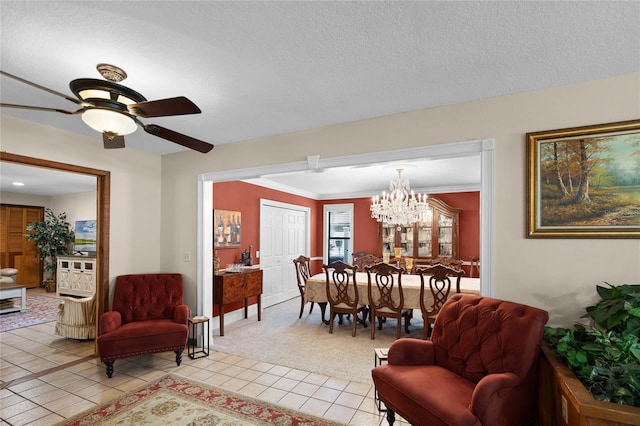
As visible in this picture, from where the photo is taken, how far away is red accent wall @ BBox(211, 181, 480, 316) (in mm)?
5273

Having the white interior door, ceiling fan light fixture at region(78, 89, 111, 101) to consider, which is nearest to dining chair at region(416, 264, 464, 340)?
the white interior door

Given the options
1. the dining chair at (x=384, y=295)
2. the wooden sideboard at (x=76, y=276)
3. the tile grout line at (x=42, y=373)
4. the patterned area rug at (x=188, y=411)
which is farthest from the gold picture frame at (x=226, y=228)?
the wooden sideboard at (x=76, y=276)

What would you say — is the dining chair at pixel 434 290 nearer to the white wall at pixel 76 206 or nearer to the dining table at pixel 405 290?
the dining table at pixel 405 290

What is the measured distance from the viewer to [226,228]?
5.17 meters

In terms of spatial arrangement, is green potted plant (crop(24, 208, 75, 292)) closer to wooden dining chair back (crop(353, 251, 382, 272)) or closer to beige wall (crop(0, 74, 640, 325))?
beige wall (crop(0, 74, 640, 325))

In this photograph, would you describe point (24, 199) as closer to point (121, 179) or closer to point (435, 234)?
point (121, 179)

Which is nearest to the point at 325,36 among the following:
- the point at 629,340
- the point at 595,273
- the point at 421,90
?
the point at 421,90

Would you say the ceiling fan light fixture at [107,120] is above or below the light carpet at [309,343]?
above

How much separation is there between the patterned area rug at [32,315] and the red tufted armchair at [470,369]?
225 inches

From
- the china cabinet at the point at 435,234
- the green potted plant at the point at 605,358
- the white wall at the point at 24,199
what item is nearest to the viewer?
the green potted plant at the point at 605,358

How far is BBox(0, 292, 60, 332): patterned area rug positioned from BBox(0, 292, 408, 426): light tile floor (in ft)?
4.05

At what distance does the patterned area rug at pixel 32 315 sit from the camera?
4.99 meters

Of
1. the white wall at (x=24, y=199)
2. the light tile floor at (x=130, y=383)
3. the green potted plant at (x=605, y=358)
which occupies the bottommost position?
the light tile floor at (x=130, y=383)

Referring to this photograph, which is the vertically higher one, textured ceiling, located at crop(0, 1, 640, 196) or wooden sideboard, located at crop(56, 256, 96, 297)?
textured ceiling, located at crop(0, 1, 640, 196)
